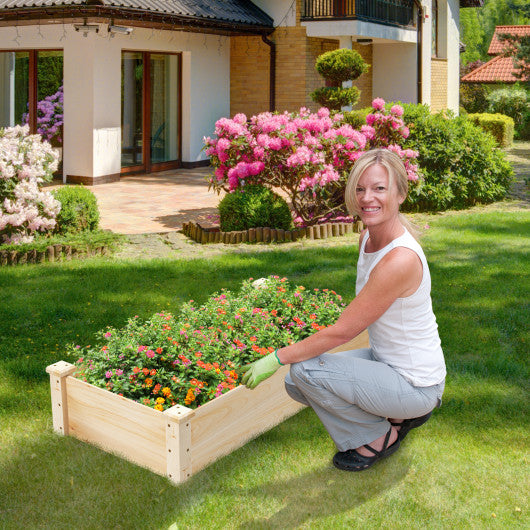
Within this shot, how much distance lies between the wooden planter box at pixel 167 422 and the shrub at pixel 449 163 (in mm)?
8789

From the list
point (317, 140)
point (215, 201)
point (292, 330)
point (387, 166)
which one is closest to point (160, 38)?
point (215, 201)

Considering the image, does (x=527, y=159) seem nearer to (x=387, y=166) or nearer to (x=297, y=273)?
(x=297, y=273)

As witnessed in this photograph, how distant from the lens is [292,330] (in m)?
5.71

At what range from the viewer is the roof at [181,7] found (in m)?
15.1

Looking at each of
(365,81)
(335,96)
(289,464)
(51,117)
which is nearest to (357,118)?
(335,96)

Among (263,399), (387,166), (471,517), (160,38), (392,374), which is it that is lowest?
(471,517)

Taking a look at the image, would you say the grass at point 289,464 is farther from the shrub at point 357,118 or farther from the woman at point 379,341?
the shrub at point 357,118

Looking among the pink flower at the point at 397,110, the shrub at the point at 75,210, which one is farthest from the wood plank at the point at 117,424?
the pink flower at the point at 397,110

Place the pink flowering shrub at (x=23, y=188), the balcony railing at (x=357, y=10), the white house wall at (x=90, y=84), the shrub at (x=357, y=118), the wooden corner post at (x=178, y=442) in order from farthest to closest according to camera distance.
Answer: the balcony railing at (x=357, y=10), the white house wall at (x=90, y=84), the shrub at (x=357, y=118), the pink flowering shrub at (x=23, y=188), the wooden corner post at (x=178, y=442)

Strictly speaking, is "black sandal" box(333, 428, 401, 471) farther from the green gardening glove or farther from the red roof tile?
the red roof tile

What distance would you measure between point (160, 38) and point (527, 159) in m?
11.1

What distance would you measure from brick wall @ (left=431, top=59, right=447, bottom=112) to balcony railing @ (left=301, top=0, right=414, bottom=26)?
3.35 meters

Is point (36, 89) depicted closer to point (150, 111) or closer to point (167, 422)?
point (150, 111)

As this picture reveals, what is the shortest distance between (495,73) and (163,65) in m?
24.9
